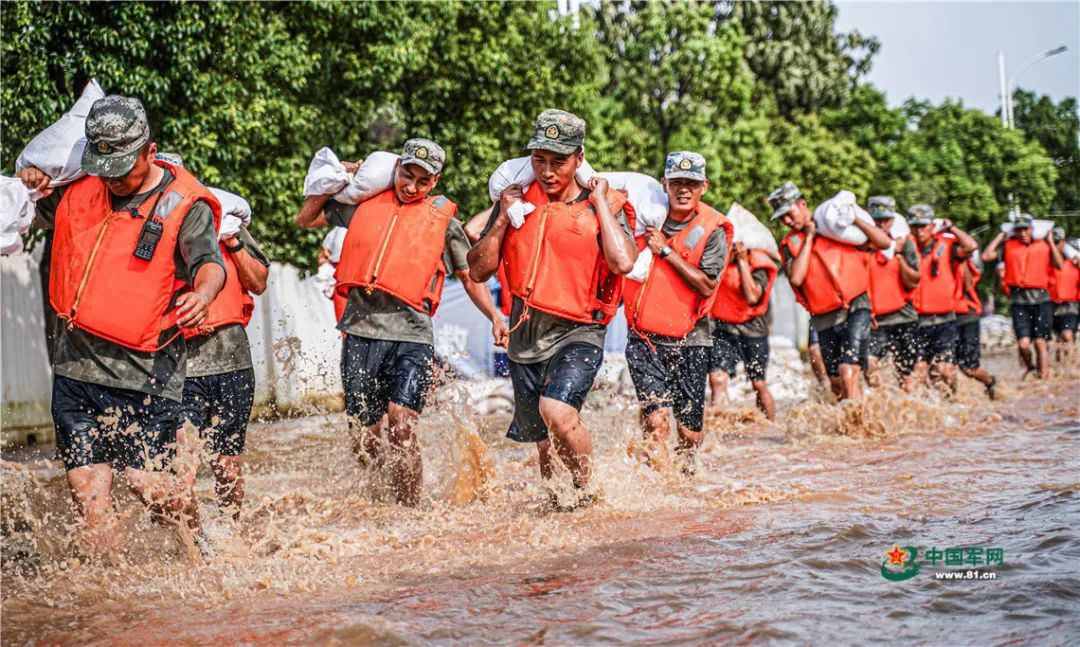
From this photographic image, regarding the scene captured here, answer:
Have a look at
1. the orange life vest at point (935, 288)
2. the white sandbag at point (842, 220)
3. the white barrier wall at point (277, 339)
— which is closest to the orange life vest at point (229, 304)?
the white sandbag at point (842, 220)

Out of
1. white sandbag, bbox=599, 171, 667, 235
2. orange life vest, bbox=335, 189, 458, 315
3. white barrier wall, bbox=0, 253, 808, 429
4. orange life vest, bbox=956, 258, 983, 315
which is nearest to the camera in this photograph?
orange life vest, bbox=335, 189, 458, 315

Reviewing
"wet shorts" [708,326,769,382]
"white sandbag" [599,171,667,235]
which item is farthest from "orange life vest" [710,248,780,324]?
"white sandbag" [599,171,667,235]

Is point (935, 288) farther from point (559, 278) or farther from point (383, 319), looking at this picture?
point (559, 278)

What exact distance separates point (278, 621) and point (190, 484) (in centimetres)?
119

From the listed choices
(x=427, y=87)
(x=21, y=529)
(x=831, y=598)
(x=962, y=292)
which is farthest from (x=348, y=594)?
(x=427, y=87)

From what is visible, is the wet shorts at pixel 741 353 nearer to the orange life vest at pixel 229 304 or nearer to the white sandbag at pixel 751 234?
the white sandbag at pixel 751 234

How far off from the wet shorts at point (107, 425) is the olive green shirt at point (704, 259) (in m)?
3.31

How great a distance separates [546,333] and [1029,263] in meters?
12.8

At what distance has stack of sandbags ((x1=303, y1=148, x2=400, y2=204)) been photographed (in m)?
7.24

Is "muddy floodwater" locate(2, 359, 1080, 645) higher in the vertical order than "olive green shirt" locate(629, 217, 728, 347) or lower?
lower

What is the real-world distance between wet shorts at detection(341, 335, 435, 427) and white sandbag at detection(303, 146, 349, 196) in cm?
88

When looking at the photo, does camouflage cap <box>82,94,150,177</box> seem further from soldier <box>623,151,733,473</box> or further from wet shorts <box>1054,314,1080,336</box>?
wet shorts <box>1054,314,1080,336</box>

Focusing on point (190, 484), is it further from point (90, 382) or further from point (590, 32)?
point (590, 32)

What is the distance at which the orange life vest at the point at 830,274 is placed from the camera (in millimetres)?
10820
